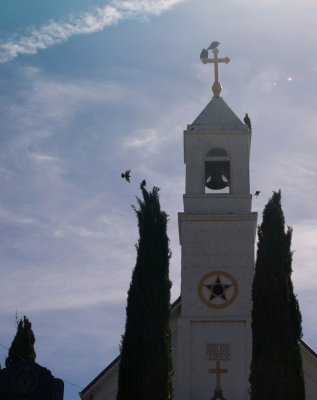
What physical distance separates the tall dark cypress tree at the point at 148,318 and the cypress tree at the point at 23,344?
23.0 ft

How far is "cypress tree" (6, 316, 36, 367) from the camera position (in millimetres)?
27594

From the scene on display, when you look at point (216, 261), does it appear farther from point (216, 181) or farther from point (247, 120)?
point (247, 120)

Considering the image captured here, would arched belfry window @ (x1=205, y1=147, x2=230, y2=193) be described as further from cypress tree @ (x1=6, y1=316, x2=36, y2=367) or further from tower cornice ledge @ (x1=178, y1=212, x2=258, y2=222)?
cypress tree @ (x1=6, y1=316, x2=36, y2=367)

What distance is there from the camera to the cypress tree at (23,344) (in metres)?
27.6

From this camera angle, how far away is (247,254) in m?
25.7

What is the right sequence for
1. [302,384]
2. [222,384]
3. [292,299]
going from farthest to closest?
[222,384] < [292,299] < [302,384]

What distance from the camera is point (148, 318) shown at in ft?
71.3

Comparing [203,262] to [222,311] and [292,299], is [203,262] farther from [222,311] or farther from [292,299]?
[292,299]

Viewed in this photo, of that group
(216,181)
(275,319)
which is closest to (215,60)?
(216,181)

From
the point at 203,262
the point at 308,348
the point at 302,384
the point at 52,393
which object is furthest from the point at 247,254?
the point at 52,393

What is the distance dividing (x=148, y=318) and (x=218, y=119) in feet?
28.4

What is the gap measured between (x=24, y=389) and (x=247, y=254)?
963cm

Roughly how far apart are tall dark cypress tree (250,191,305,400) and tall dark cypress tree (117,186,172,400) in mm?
2353

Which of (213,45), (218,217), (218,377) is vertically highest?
(213,45)
